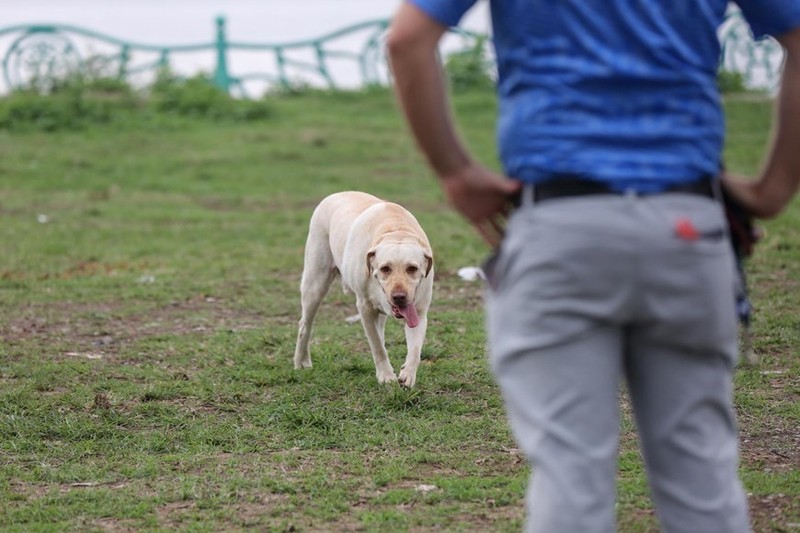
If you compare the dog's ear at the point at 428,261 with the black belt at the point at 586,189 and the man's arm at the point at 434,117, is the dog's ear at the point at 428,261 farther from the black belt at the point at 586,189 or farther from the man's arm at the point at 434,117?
the black belt at the point at 586,189

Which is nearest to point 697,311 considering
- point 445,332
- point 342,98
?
point 445,332

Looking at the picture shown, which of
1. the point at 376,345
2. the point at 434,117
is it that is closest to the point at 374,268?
the point at 376,345

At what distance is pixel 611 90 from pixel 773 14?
15.1 inches

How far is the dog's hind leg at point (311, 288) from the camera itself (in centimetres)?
659

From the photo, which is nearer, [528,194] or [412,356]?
[528,194]

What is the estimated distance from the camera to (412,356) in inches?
237

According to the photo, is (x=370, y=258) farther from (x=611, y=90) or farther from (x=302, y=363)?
(x=611, y=90)

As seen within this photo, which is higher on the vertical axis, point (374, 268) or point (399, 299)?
point (374, 268)

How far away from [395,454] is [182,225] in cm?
777

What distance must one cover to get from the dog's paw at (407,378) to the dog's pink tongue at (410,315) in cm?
23

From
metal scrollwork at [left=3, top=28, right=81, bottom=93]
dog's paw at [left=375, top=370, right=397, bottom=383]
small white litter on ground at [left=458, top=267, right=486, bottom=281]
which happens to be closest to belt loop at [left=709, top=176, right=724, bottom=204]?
dog's paw at [left=375, top=370, right=397, bottom=383]

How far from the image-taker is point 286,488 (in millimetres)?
4535

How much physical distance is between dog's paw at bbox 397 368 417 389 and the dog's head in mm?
273

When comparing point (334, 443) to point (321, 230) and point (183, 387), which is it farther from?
point (321, 230)
